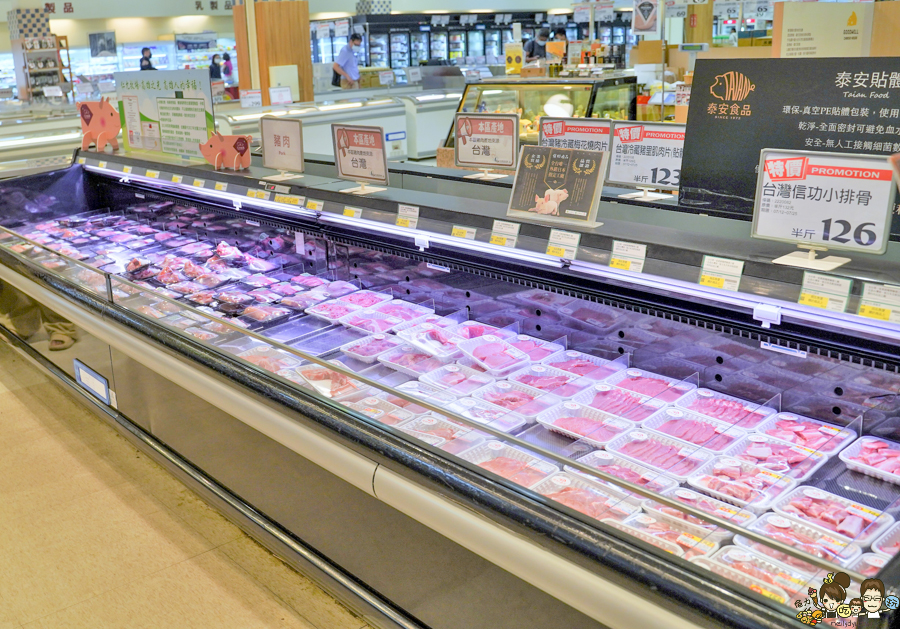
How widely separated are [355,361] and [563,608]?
1279 millimetres

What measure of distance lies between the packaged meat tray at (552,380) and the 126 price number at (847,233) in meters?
0.87

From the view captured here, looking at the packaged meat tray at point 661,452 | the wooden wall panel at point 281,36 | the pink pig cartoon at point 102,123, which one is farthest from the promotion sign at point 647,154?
the wooden wall panel at point 281,36

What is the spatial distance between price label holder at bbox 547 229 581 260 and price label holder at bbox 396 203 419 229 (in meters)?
0.57

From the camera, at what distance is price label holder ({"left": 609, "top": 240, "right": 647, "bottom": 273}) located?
2059 millimetres

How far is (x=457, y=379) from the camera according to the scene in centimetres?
257

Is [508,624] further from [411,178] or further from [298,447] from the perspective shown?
[411,178]

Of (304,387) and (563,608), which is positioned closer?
(563,608)

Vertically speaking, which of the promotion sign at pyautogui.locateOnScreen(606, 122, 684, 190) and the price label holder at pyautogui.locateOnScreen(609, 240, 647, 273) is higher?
the promotion sign at pyautogui.locateOnScreen(606, 122, 684, 190)

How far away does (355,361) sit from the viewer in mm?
2764

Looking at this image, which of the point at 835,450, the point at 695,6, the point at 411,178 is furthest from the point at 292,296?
the point at 695,6

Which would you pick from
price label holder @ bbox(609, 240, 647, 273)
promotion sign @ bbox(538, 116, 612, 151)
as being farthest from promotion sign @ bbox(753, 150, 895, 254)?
promotion sign @ bbox(538, 116, 612, 151)

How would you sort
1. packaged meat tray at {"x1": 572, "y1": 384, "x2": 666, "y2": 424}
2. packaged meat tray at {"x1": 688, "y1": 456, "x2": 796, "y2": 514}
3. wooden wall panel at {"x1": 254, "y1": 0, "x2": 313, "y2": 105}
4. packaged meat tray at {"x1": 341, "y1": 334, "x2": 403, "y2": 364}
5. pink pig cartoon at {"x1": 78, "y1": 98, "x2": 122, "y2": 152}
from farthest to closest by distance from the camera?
wooden wall panel at {"x1": 254, "y1": 0, "x2": 313, "y2": 105} → pink pig cartoon at {"x1": 78, "y1": 98, "x2": 122, "y2": 152} → packaged meat tray at {"x1": 341, "y1": 334, "x2": 403, "y2": 364} → packaged meat tray at {"x1": 572, "y1": 384, "x2": 666, "y2": 424} → packaged meat tray at {"x1": 688, "y1": 456, "x2": 796, "y2": 514}

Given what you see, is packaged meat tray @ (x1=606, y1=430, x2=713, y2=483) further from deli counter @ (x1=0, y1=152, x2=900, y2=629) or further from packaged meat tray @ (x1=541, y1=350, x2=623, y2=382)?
packaged meat tray @ (x1=541, y1=350, x2=623, y2=382)

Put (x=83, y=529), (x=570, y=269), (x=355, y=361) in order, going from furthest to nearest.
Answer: (x=83, y=529) < (x=355, y=361) < (x=570, y=269)
